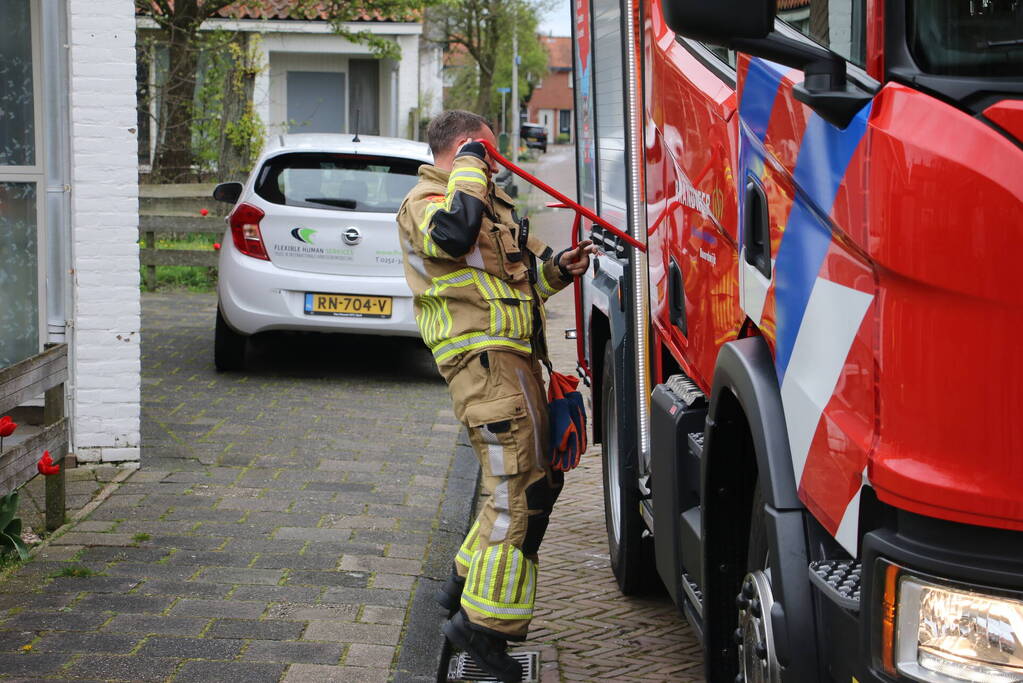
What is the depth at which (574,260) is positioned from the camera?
184 inches

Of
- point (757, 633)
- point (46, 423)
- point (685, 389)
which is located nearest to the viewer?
point (757, 633)

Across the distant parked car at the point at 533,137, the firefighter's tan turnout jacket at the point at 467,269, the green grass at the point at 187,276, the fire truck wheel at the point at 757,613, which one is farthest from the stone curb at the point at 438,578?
the distant parked car at the point at 533,137

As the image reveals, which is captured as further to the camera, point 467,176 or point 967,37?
point 467,176

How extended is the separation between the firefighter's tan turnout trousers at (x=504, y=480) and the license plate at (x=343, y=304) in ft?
17.5

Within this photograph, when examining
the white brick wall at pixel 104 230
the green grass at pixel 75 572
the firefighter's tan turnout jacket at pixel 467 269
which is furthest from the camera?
the white brick wall at pixel 104 230

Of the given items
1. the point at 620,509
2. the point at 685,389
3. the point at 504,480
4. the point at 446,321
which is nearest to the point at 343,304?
the point at 620,509

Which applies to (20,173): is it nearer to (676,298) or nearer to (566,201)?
(566,201)

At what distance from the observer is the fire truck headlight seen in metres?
2.14

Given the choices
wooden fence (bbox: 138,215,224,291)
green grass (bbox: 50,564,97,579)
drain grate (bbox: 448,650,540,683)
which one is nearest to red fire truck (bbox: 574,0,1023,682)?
drain grate (bbox: 448,650,540,683)

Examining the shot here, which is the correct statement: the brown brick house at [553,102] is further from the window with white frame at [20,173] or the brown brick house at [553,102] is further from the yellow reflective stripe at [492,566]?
the yellow reflective stripe at [492,566]

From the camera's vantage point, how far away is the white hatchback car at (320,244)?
9734 millimetres

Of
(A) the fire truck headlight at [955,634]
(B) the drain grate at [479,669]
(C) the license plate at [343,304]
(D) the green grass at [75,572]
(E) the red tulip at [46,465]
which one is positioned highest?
(C) the license plate at [343,304]

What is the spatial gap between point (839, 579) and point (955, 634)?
0.33 m

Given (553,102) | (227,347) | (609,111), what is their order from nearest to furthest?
(609,111) → (227,347) → (553,102)
